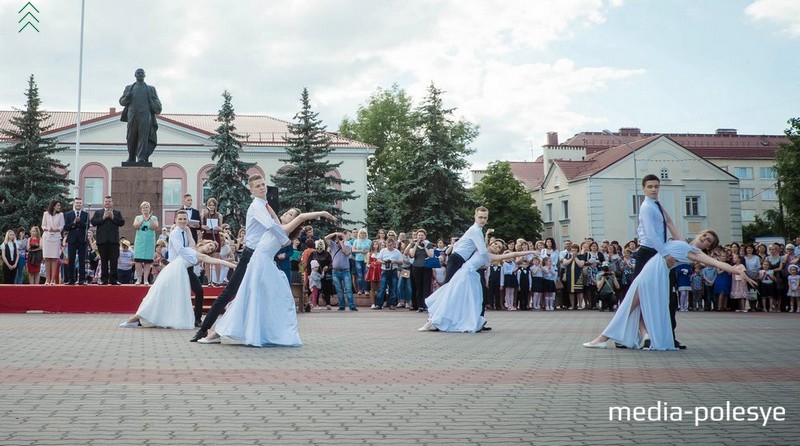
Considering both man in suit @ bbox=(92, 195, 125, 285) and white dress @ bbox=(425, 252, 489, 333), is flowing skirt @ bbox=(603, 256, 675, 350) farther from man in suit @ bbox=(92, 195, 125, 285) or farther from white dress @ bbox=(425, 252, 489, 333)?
man in suit @ bbox=(92, 195, 125, 285)

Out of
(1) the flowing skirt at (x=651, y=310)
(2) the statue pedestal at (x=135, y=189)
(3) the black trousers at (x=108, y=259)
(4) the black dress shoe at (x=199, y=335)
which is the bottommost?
(4) the black dress shoe at (x=199, y=335)

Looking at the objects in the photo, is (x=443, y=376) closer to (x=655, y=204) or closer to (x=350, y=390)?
(x=350, y=390)

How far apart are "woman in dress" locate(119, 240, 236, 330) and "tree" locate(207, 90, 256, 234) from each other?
37676 mm

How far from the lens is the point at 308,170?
52500 millimetres

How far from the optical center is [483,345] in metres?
11.9

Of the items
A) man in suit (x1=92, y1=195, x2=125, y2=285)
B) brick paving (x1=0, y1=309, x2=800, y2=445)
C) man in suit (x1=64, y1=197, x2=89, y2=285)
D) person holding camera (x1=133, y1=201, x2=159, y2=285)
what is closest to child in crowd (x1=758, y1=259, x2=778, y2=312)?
brick paving (x1=0, y1=309, x2=800, y2=445)

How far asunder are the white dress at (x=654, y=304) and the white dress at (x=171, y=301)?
7776 millimetres

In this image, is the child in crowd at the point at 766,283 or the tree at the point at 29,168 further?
the tree at the point at 29,168

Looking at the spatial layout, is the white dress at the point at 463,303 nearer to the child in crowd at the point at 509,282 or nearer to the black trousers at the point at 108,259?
the black trousers at the point at 108,259

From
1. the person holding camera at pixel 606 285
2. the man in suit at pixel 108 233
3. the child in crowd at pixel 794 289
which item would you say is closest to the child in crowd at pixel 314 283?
the man in suit at pixel 108 233

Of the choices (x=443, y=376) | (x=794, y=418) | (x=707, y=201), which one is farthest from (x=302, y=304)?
(x=707, y=201)

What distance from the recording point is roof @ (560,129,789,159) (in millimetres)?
91875

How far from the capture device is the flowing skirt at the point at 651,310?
10.9 meters

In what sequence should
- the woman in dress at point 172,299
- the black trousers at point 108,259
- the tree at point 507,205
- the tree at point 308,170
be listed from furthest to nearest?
the tree at point 507,205
the tree at point 308,170
the black trousers at point 108,259
the woman in dress at point 172,299
